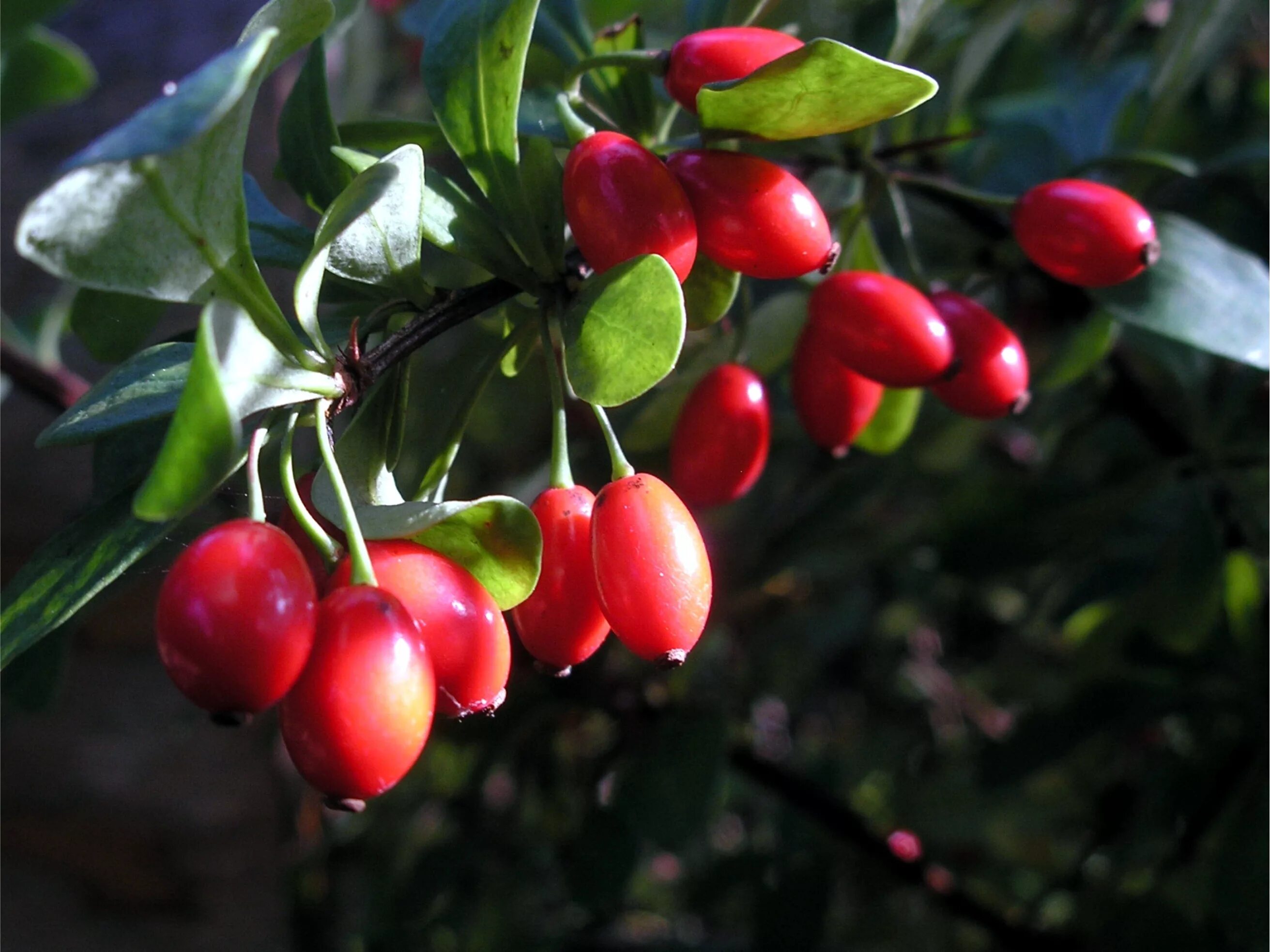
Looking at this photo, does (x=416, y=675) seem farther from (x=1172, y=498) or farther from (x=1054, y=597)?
(x=1054, y=597)

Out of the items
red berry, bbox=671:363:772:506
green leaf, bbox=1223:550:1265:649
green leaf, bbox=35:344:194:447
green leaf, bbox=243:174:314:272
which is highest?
green leaf, bbox=243:174:314:272

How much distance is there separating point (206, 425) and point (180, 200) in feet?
0.54

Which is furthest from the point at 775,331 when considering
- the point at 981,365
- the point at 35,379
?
the point at 35,379

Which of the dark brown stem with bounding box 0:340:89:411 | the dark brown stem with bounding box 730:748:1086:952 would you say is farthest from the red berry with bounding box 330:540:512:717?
the dark brown stem with bounding box 730:748:1086:952

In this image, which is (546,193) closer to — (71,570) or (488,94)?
(488,94)

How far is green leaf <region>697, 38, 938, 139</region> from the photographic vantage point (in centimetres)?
60

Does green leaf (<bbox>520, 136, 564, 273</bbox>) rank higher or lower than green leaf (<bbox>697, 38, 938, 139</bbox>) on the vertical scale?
lower

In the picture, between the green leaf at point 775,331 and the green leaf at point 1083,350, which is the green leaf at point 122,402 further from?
the green leaf at point 1083,350

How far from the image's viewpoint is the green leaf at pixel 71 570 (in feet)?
1.87

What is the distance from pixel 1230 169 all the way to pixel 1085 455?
65 cm

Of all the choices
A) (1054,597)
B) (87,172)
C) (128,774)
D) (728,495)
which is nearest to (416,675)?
(87,172)

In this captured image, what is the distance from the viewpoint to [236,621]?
0.50m

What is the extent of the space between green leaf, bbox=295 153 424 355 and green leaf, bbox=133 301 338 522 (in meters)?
0.05

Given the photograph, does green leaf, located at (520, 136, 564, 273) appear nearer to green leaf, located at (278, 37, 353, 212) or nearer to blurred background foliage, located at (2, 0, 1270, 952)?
green leaf, located at (278, 37, 353, 212)
